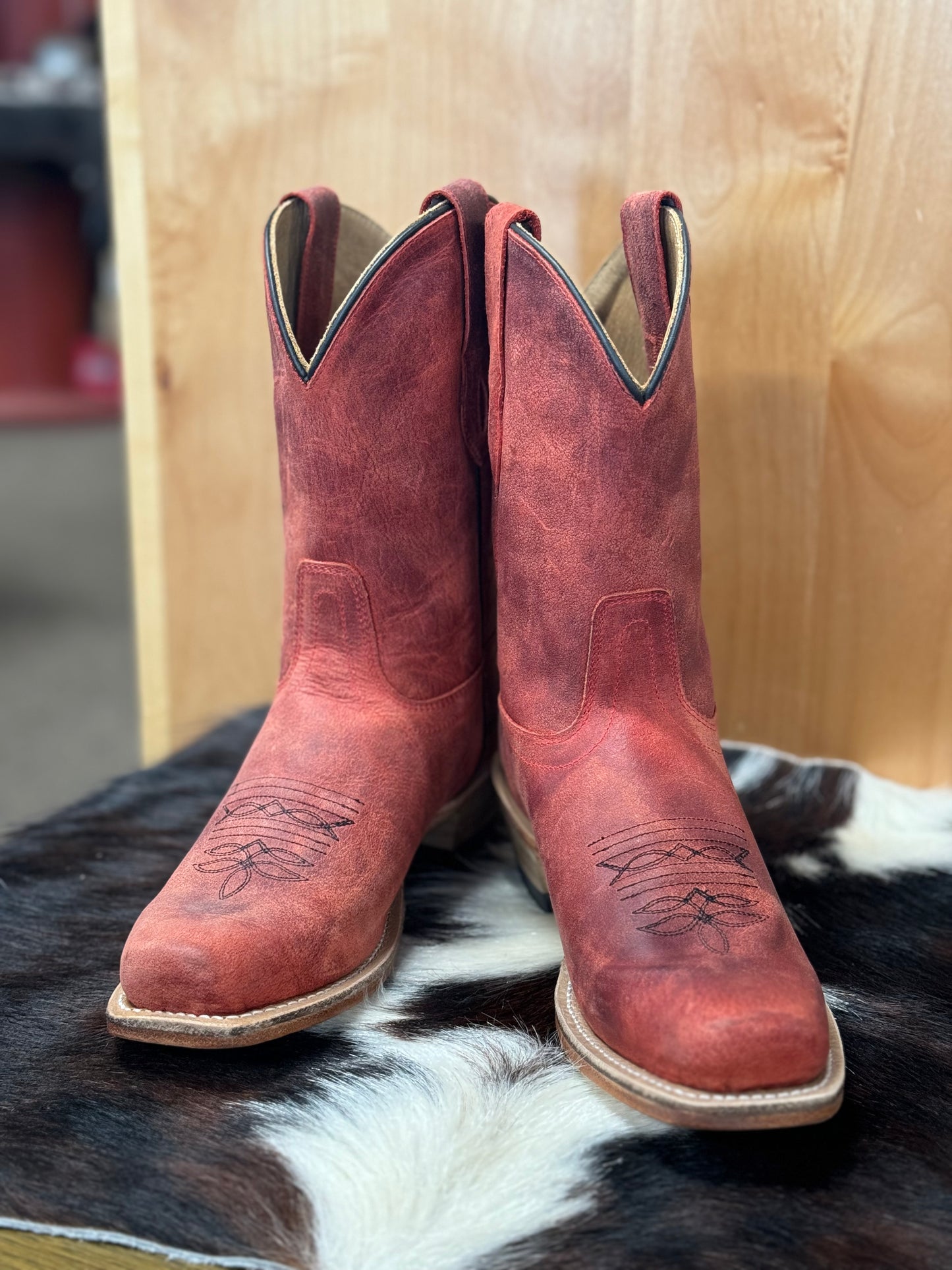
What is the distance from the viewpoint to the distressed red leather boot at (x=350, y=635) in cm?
52

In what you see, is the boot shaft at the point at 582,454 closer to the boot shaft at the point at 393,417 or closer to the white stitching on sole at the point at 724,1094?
the boot shaft at the point at 393,417

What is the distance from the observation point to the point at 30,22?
397cm

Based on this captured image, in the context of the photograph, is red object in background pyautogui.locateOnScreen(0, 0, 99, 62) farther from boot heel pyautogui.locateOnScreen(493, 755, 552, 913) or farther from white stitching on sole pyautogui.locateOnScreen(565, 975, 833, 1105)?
white stitching on sole pyautogui.locateOnScreen(565, 975, 833, 1105)

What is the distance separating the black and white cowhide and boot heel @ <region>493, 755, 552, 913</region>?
0.01m

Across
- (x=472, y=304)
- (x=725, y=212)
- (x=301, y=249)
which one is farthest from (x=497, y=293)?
(x=725, y=212)

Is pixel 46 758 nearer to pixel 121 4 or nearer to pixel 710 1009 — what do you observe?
pixel 121 4

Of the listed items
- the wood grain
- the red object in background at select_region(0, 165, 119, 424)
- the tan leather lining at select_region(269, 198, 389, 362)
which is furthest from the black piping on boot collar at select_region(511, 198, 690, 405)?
A: the red object in background at select_region(0, 165, 119, 424)

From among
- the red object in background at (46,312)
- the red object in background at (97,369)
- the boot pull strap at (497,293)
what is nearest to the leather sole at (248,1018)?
the boot pull strap at (497,293)

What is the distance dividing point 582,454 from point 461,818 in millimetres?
268

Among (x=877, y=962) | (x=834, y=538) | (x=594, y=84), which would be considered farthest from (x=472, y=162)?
(x=877, y=962)

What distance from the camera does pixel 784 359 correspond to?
0.79m

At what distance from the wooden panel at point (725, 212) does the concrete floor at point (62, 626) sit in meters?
0.57

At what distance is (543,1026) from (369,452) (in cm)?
32

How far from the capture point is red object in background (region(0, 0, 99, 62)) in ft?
13.0
